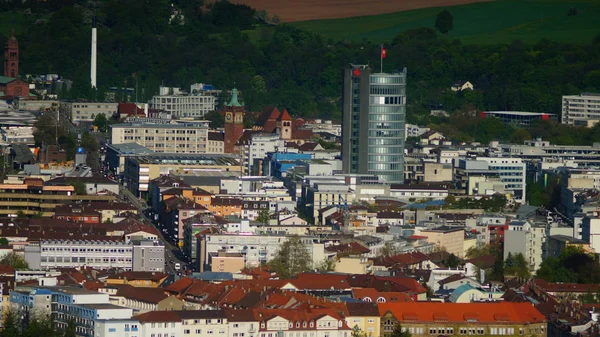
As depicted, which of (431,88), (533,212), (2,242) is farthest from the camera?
(431,88)

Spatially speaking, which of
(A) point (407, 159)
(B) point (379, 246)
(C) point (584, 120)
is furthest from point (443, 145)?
(B) point (379, 246)

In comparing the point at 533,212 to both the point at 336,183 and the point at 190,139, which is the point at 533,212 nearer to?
the point at 336,183

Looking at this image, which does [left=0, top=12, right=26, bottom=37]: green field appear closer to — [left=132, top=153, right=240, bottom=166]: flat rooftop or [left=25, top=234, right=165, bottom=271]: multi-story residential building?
[left=132, top=153, right=240, bottom=166]: flat rooftop

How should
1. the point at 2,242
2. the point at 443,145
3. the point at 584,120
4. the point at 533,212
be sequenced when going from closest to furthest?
the point at 2,242 < the point at 533,212 < the point at 443,145 < the point at 584,120

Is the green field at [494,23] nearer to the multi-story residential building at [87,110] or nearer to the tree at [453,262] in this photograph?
the multi-story residential building at [87,110]

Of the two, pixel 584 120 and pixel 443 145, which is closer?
pixel 443 145

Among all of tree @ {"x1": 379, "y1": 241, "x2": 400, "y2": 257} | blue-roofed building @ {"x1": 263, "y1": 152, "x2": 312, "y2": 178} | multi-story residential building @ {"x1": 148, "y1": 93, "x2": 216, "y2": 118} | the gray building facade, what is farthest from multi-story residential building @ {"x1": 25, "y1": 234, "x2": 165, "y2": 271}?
multi-story residential building @ {"x1": 148, "y1": 93, "x2": 216, "y2": 118}

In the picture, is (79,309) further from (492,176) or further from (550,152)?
(550,152)
